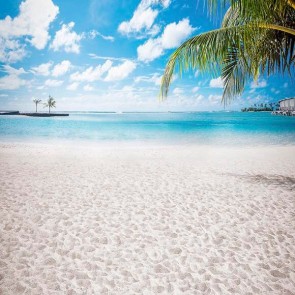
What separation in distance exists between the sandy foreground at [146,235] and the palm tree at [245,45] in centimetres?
262

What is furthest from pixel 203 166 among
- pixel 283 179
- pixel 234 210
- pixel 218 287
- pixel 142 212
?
pixel 218 287

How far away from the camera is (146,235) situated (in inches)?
147

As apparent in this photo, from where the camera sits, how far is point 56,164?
29.8ft

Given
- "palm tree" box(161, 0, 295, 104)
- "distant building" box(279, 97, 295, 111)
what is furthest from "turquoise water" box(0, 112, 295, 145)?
"distant building" box(279, 97, 295, 111)

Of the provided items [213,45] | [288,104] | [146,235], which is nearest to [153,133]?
[213,45]

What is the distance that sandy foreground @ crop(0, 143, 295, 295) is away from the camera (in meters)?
2.71

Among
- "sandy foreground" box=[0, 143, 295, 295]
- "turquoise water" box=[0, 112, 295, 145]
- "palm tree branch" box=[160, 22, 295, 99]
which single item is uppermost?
"palm tree branch" box=[160, 22, 295, 99]

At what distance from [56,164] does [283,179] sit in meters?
8.05

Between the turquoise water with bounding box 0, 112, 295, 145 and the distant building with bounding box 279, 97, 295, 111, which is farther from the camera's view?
the distant building with bounding box 279, 97, 295, 111

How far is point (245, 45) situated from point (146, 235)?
13.2 feet

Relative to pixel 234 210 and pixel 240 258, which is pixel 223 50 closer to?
pixel 234 210

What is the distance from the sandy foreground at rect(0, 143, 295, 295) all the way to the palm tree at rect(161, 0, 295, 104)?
2616 millimetres

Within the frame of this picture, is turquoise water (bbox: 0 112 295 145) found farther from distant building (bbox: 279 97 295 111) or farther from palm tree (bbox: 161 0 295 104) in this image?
distant building (bbox: 279 97 295 111)

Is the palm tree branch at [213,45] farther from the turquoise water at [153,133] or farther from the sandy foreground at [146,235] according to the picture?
the turquoise water at [153,133]
